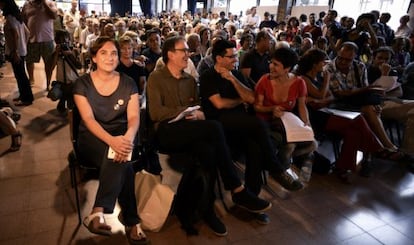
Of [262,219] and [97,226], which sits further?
[262,219]

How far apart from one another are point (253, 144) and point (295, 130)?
0.41 meters

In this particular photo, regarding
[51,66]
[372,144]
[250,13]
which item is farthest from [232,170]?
[250,13]

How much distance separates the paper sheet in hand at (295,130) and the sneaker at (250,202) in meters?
0.57

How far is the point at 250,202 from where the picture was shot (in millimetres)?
2027

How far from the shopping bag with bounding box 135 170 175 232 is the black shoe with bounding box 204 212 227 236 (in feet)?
0.93

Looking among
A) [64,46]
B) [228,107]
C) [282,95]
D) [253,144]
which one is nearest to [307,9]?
[64,46]

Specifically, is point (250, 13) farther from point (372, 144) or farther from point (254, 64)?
point (372, 144)

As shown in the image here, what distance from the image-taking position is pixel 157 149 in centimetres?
224

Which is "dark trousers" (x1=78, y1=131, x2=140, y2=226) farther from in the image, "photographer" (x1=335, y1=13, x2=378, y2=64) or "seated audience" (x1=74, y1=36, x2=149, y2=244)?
"photographer" (x1=335, y1=13, x2=378, y2=64)

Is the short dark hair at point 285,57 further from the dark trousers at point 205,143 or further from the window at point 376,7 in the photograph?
the window at point 376,7

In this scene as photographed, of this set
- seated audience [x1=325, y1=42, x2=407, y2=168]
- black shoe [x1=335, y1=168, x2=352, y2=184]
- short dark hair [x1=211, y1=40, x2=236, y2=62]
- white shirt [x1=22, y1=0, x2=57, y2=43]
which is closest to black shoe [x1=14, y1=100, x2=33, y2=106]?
white shirt [x1=22, y1=0, x2=57, y2=43]

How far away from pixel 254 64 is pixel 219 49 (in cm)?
118

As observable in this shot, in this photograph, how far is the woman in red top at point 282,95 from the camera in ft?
8.05

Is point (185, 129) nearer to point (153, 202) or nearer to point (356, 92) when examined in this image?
point (153, 202)
